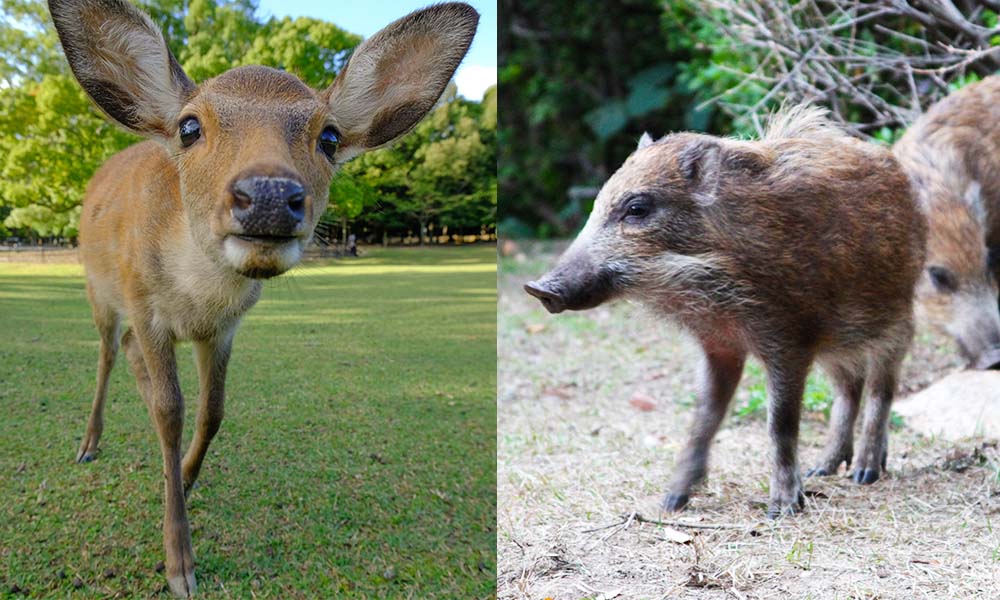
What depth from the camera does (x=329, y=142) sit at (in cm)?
286

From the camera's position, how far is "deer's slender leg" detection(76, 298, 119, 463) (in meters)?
3.11

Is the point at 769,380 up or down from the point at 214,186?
down

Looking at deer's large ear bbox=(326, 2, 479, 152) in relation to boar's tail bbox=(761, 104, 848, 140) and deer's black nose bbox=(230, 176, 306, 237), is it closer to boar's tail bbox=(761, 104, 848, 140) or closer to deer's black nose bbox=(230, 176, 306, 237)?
deer's black nose bbox=(230, 176, 306, 237)

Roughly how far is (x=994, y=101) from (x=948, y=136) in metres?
0.29

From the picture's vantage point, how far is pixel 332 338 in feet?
11.8

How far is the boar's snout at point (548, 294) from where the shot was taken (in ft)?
10.5

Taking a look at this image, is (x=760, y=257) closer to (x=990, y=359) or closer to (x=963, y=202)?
(x=963, y=202)

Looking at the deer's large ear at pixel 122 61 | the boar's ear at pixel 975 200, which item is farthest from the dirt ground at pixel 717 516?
the deer's large ear at pixel 122 61

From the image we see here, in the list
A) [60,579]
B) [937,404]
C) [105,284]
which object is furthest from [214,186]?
[937,404]

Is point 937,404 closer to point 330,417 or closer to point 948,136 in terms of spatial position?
point 948,136

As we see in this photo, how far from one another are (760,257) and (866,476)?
1305mm

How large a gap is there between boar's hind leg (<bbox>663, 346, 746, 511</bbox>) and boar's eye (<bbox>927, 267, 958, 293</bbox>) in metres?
2.17

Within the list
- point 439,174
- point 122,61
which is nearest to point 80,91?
point 122,61

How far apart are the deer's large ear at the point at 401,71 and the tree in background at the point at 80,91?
0.44 ft
